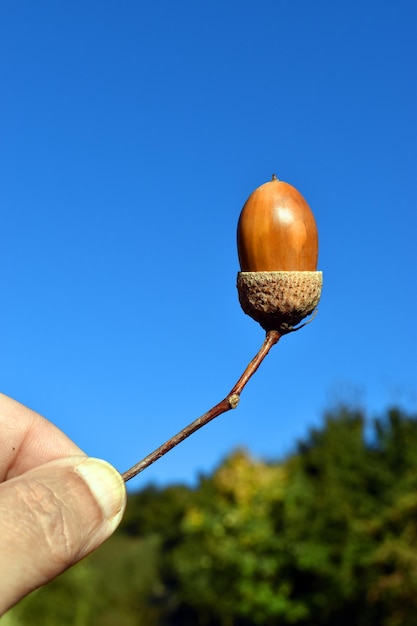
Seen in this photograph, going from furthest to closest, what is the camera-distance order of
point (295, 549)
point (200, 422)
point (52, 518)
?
point (295, 549) < point (52, 518) < point (200, 422)

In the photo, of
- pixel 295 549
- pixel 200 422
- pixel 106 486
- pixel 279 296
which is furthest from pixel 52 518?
pixel 295 549

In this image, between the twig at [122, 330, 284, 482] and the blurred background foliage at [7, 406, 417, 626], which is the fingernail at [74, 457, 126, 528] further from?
the blurred background foliage at [7, 406, 417, 626]

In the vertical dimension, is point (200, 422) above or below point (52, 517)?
above

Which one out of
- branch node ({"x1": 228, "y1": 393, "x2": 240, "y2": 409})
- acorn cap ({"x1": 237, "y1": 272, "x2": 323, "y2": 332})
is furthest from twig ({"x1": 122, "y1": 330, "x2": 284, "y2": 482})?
acorn cap ({"x1": 237, "y1": 272, "x2": 323, "y2": 332})

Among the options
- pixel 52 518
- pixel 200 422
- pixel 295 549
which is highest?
pixel 200 422

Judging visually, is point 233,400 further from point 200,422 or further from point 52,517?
point 52,517

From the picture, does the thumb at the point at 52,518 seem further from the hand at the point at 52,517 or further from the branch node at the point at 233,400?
the branch node at the point at 233,400
